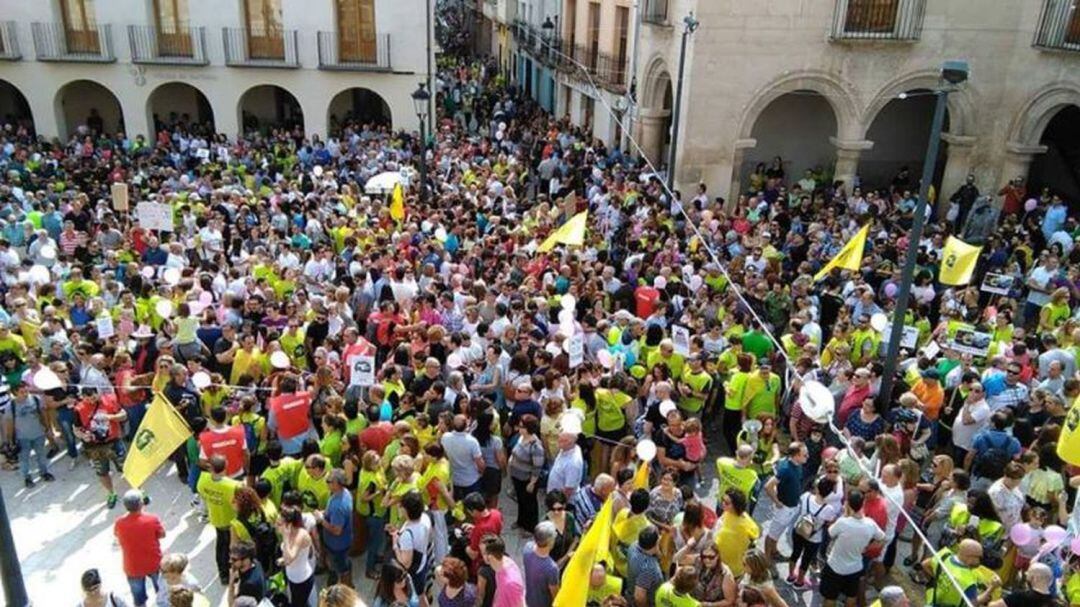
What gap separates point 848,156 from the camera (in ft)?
62.3

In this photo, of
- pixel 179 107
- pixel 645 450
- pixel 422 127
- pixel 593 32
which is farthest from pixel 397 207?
pixel 179 107

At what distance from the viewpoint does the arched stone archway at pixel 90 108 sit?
27.2 m

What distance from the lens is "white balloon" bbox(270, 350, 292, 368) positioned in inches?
→ 360

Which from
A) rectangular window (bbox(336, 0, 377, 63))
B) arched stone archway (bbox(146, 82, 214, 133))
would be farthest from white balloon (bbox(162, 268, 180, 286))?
arched stone archway (bbox(146, 82, 214, 133))

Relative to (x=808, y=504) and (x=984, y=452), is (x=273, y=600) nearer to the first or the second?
(x=808, y=504)

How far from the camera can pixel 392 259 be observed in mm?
12484

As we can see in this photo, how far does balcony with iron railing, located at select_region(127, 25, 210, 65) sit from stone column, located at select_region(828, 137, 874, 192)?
57.5ft

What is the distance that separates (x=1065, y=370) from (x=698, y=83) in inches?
408

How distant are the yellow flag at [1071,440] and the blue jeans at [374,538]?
5.82 metres

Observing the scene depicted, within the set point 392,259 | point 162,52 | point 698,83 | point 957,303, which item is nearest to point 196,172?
point 162,52

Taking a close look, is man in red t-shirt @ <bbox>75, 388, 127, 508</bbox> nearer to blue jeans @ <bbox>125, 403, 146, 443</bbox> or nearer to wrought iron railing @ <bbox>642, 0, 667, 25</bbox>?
blue jeans @ <bbox>125, 403, 146, 443</bbox>

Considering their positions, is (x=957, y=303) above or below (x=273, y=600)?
above

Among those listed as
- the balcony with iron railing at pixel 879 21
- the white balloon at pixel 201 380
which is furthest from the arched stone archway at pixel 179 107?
the white balloon at pixel 201 380

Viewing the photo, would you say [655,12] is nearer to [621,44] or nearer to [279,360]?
[621,44]
